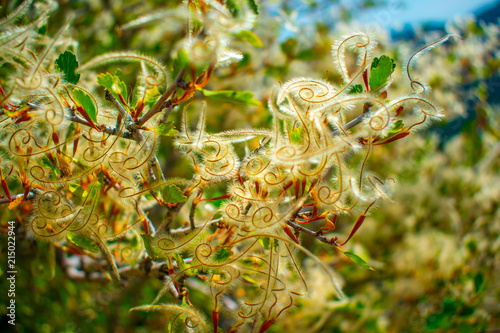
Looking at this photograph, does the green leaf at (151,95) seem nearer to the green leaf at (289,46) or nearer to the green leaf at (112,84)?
the green leaf at (112,84)

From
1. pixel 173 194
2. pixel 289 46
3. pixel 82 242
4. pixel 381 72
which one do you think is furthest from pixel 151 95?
pixel 289 46

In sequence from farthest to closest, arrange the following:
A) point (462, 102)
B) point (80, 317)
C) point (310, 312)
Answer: point (462, 102), point (80, 317), point (310, 312)

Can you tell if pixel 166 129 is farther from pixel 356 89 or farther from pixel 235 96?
pixel 356 89

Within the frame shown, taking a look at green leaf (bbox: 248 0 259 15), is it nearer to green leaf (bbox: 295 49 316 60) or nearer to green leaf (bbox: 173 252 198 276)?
green leaf (bbox: 173 252 198 276)

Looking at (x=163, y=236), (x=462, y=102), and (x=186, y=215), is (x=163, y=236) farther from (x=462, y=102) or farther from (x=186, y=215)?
(x=462, y=102)

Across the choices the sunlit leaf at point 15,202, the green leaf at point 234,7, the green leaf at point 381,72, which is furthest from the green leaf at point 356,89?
the sunlit leaf at point 15,202

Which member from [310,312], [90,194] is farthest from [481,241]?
[90,194]
